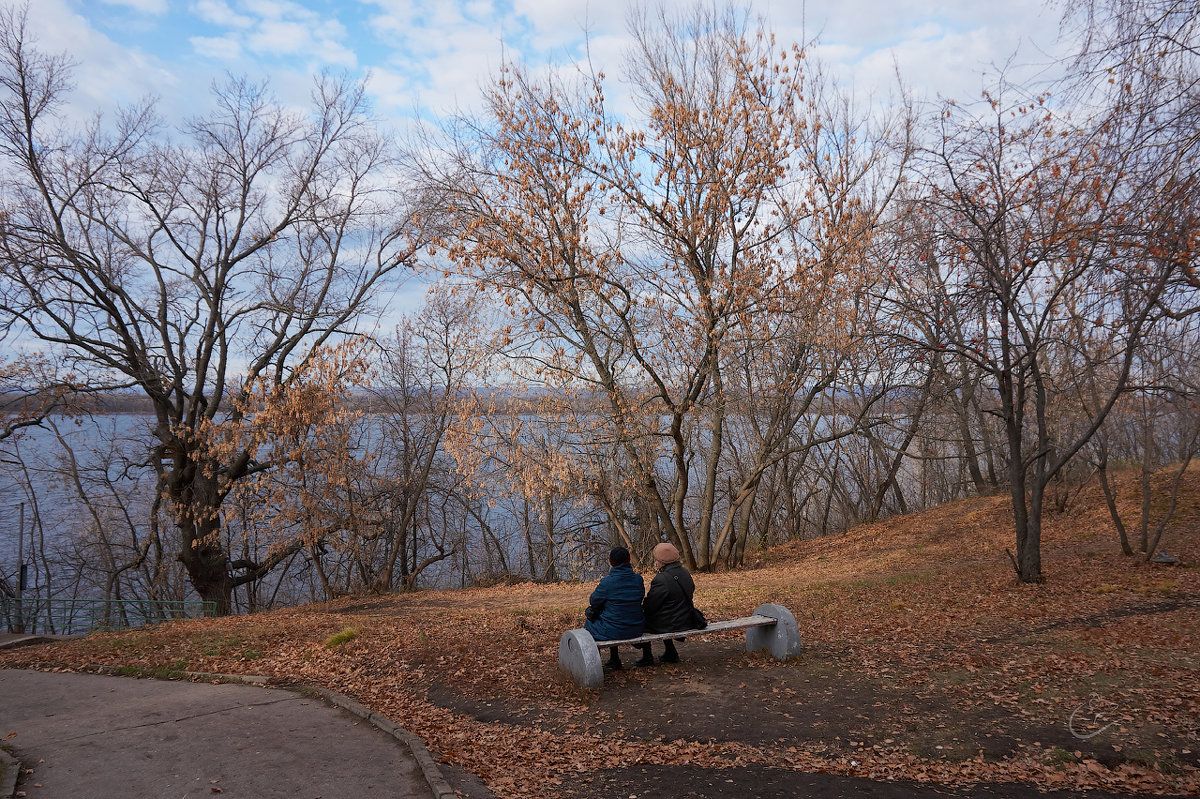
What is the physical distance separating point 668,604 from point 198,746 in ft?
12.9

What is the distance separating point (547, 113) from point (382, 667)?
1054cm

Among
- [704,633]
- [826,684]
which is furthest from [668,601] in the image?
[826,684]

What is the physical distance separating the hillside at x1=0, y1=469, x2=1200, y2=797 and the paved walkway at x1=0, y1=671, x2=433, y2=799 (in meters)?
0.53

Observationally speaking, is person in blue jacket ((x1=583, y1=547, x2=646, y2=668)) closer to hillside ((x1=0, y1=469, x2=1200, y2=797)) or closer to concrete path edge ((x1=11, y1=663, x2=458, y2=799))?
hillside ((x1=0, y1=469, x2=1200, y2=797))

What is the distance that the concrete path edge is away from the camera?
4.46 meters

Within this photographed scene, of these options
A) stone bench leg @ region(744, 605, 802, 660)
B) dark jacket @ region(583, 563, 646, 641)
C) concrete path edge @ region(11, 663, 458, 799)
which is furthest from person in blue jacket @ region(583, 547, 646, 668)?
concrete path edge @ region(11, 663, 458, 799)

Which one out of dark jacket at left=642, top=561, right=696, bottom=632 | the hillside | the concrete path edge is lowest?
the hillside

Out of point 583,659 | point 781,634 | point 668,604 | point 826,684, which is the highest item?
point 668,604

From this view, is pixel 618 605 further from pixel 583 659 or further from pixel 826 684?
pixel 826 684

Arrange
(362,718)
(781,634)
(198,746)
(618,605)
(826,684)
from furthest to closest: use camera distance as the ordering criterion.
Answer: (781,634)
(618,605)
(826,684)
(362,718)
(198,746)

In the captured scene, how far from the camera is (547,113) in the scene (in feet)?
45.9

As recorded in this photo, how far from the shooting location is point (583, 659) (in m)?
6.38

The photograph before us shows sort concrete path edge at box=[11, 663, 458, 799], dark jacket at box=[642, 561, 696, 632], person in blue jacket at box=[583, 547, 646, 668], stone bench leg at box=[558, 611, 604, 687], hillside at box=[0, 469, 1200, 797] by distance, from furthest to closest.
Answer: dark jacket at box=[642, 561, 696, 632] → person in blue jacket at box=[583, 547, 646, 668] → stone bench leg at box=[558, 611, 604, 687] → hillside at box=[0, 469, 1200, 797] → concrete path edge at box=[11, 663, 458, 799]

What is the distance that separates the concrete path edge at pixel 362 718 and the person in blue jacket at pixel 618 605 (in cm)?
192
